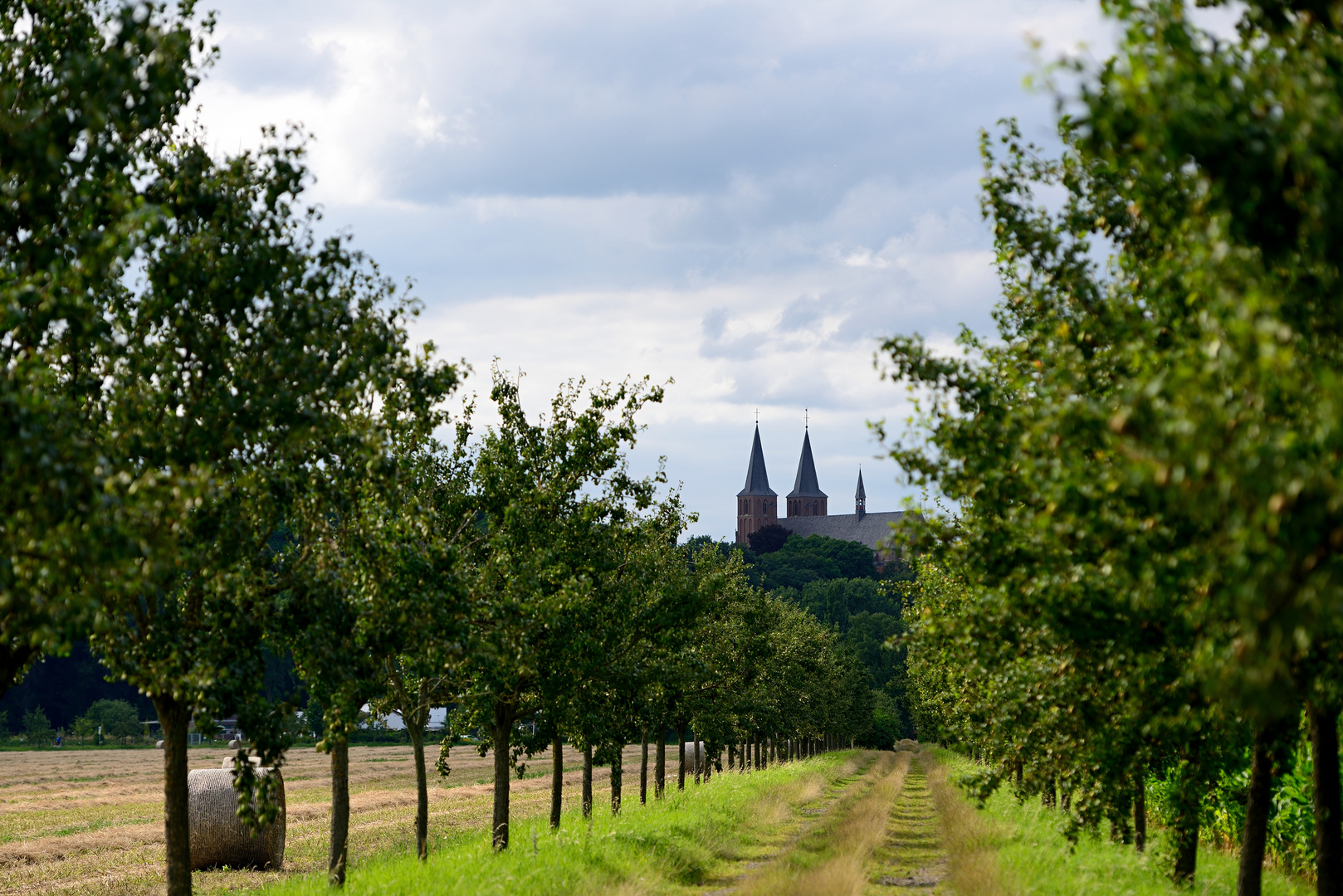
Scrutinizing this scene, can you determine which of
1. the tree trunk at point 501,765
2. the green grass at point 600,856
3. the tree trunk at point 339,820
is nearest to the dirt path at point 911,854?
the green grass at point 600,856

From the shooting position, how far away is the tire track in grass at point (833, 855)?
1730 cm

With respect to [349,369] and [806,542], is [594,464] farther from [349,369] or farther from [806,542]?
[806,542]

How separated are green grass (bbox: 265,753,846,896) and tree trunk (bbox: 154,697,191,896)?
4.05m

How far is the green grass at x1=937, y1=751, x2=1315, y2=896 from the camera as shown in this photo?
14961 mm

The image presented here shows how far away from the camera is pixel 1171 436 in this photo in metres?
4.54

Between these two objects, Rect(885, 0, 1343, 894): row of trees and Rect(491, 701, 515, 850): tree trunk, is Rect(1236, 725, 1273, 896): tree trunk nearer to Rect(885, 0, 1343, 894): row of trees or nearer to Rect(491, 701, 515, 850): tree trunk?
Rect(885, 0, 1343, 894): row of trees

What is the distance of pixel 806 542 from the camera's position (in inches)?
7347

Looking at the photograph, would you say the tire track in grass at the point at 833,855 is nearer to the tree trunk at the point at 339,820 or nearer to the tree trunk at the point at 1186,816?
the tree trunk at the point at 1186,816

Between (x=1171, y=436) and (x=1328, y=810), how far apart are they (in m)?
7.77

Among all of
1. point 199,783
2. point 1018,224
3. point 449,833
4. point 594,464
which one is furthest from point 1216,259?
point 449,833

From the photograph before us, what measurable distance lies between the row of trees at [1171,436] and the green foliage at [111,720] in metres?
97.6

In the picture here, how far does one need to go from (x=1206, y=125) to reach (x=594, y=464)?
15920 mm

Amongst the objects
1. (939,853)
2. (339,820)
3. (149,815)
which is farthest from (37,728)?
(339,820)

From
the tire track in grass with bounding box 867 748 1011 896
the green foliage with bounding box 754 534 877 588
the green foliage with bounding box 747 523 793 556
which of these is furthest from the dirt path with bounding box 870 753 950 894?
the green foliage with bounding box 747 523 793 556
